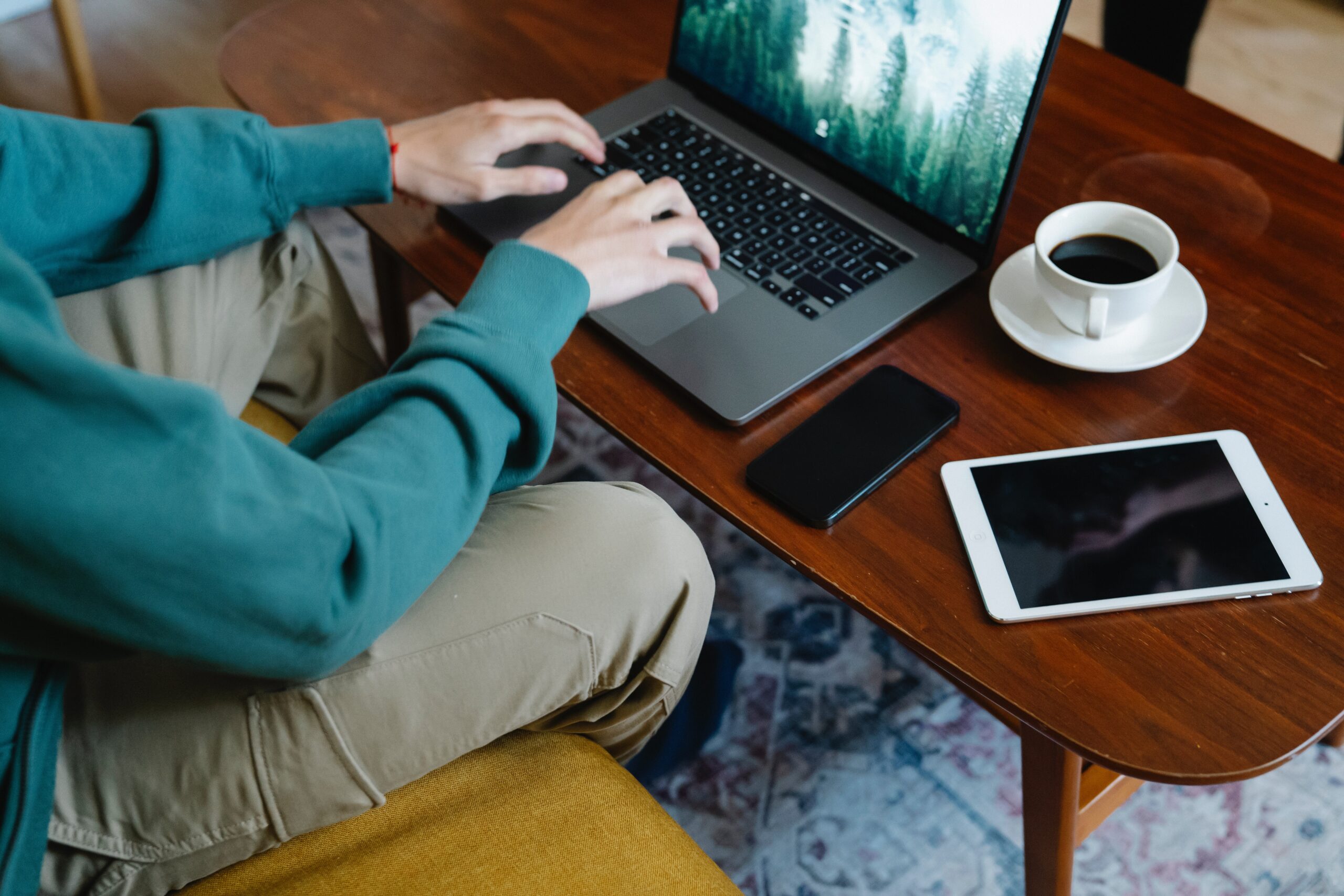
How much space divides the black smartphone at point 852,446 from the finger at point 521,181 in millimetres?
336

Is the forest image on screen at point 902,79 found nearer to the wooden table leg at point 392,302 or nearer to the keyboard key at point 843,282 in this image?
the keyboard key at point 843,282

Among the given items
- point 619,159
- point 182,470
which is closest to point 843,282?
point 619,159

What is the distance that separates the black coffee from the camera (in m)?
0.83

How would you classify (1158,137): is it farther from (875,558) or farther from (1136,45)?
(1136,45)

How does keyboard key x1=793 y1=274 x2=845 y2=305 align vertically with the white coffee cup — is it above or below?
below

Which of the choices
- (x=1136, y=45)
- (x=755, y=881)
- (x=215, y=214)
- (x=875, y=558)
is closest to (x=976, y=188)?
(x=875, y=558)

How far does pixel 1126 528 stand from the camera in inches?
28.7

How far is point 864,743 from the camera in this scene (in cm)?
127

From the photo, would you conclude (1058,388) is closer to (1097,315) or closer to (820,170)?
(1097,315)

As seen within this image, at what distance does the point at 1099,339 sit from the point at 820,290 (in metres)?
0.22

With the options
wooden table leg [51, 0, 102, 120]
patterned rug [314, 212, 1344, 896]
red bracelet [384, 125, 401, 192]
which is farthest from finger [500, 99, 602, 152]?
wooden table leg [51, 0, 102, 120]

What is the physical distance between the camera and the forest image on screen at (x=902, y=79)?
84 cm

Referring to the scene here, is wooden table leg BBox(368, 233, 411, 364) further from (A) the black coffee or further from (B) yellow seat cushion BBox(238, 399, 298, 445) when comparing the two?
(A) the black coffee

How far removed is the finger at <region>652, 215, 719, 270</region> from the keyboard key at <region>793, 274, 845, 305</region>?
0.07 m
